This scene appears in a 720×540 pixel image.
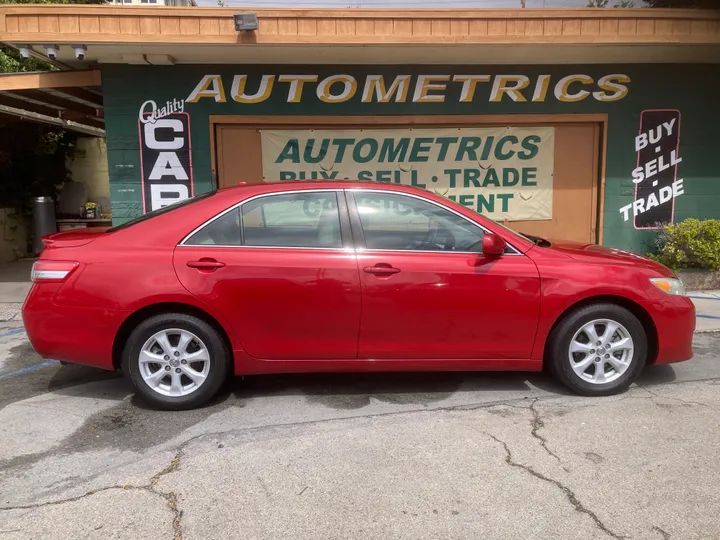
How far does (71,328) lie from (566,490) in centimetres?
330

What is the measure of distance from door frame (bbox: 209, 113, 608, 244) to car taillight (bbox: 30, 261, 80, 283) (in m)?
4.29

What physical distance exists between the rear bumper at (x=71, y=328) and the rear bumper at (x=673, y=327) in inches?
150

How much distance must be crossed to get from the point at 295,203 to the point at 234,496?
2076 millimetres

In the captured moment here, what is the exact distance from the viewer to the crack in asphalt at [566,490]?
8.87 ft

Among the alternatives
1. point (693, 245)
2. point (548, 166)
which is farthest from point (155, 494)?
point (693, 245)

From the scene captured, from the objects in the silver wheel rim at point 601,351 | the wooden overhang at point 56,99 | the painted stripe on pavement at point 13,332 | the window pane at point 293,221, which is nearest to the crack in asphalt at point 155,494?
the window pane at point 293,221

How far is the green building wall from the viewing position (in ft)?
25.8

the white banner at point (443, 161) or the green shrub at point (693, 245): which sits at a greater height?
the white banner at point (443, 161)

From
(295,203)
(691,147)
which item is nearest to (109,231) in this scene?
(295,203)

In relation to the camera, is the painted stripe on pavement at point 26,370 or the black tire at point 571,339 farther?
the painted stripe on pavement at point 26,370

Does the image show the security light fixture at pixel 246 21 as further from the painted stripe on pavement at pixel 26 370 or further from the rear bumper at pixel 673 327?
the rear bumper at pixel 673 327

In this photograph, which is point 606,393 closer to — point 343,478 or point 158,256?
point 343,478

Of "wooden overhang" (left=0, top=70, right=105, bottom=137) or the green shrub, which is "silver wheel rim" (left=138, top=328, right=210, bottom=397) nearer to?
"wooden overhang" (left=0, top=70, right=105, bottom=137)

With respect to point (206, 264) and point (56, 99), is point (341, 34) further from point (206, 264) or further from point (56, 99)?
point (56, 99)
